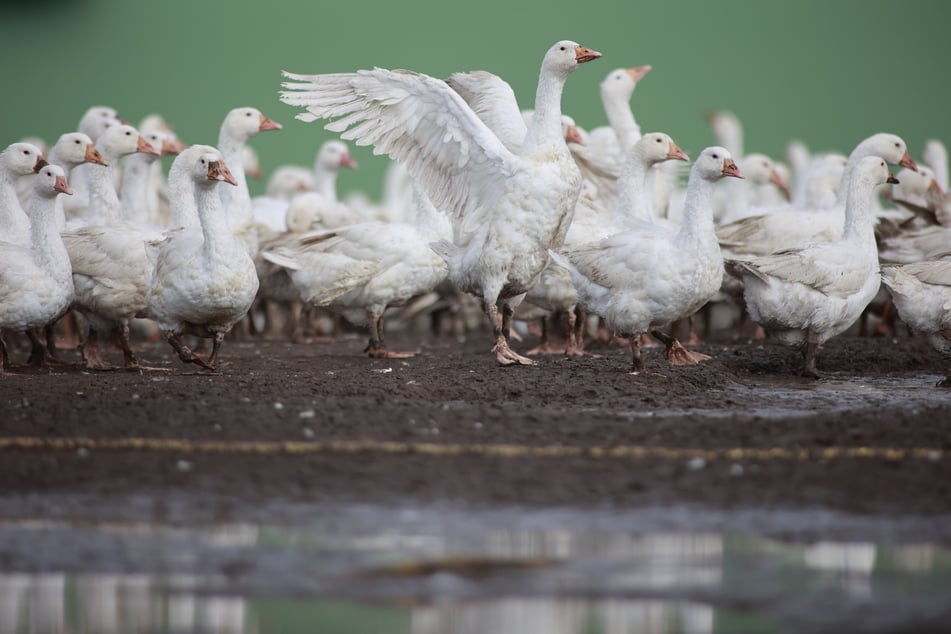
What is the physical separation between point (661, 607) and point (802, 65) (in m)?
15.9

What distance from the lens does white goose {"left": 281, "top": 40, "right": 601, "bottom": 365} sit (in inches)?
376

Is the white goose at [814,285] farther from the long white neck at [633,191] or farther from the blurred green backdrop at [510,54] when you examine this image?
the blurred green backdrop at [510,54]

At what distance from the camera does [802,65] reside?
19.0 meters

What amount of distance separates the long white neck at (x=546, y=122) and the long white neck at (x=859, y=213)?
6.86 ft

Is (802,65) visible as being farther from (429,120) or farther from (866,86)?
(429,120)

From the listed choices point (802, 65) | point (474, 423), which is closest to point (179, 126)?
point (802, 65)

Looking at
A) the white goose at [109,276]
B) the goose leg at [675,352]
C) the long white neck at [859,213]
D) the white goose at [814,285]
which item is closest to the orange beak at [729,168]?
the white goose at [814,285]

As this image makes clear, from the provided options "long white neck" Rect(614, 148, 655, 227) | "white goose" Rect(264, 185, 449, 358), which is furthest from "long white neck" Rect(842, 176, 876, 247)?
"white goose" Rect(264, 185, 449, 358)

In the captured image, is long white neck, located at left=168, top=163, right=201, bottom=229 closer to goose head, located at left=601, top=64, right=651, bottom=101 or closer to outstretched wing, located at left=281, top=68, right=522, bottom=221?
outstretched wing, located at left=281, top=68, right=522, bottom=221

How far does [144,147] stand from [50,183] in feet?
7.50

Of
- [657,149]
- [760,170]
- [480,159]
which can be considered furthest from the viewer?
[760,170]

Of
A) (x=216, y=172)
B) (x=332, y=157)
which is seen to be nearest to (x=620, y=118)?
→ (x=332, y=157)

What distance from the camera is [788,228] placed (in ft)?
37.5

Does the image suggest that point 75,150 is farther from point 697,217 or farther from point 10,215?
point 697,217
